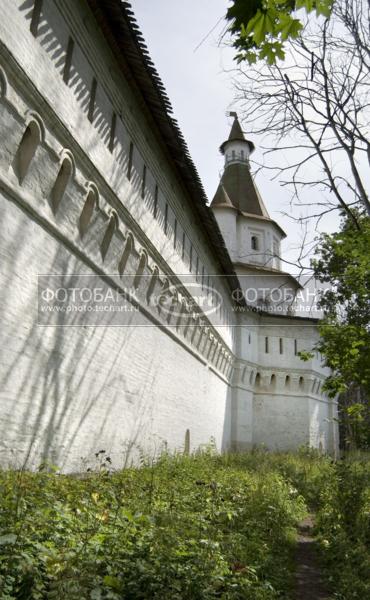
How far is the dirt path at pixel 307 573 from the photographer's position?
5316 millimetres

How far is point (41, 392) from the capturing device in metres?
6.43

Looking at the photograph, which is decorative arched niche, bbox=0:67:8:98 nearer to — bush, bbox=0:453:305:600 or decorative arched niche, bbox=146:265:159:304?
bush, bbox=0:453:305:600

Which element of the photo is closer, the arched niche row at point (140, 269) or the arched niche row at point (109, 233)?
the arched niche row at point (109, 233)

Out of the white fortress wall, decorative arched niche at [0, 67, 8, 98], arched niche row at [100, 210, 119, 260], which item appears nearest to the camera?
decorative arched niche at [0, 67, 8, 98]

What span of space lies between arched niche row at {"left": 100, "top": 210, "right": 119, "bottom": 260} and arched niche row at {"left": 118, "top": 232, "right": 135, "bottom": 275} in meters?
0.67

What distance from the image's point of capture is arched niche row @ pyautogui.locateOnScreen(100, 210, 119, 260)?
8.56 meters

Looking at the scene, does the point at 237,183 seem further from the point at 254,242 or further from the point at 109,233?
the point at 109,233

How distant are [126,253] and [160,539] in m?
6.29

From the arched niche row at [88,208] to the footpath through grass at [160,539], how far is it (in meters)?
3.78

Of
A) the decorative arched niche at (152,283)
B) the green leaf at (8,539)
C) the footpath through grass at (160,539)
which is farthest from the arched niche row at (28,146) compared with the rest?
the decorative arched niche at (152,283)

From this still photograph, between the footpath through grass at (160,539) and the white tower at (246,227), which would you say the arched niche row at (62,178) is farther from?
the white tower at (246,227)

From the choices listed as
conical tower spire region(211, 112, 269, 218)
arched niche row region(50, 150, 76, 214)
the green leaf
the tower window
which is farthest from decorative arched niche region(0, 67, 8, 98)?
the tower window

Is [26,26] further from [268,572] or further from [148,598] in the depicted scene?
[268,572]

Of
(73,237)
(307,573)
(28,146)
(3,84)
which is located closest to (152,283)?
(73,237)
